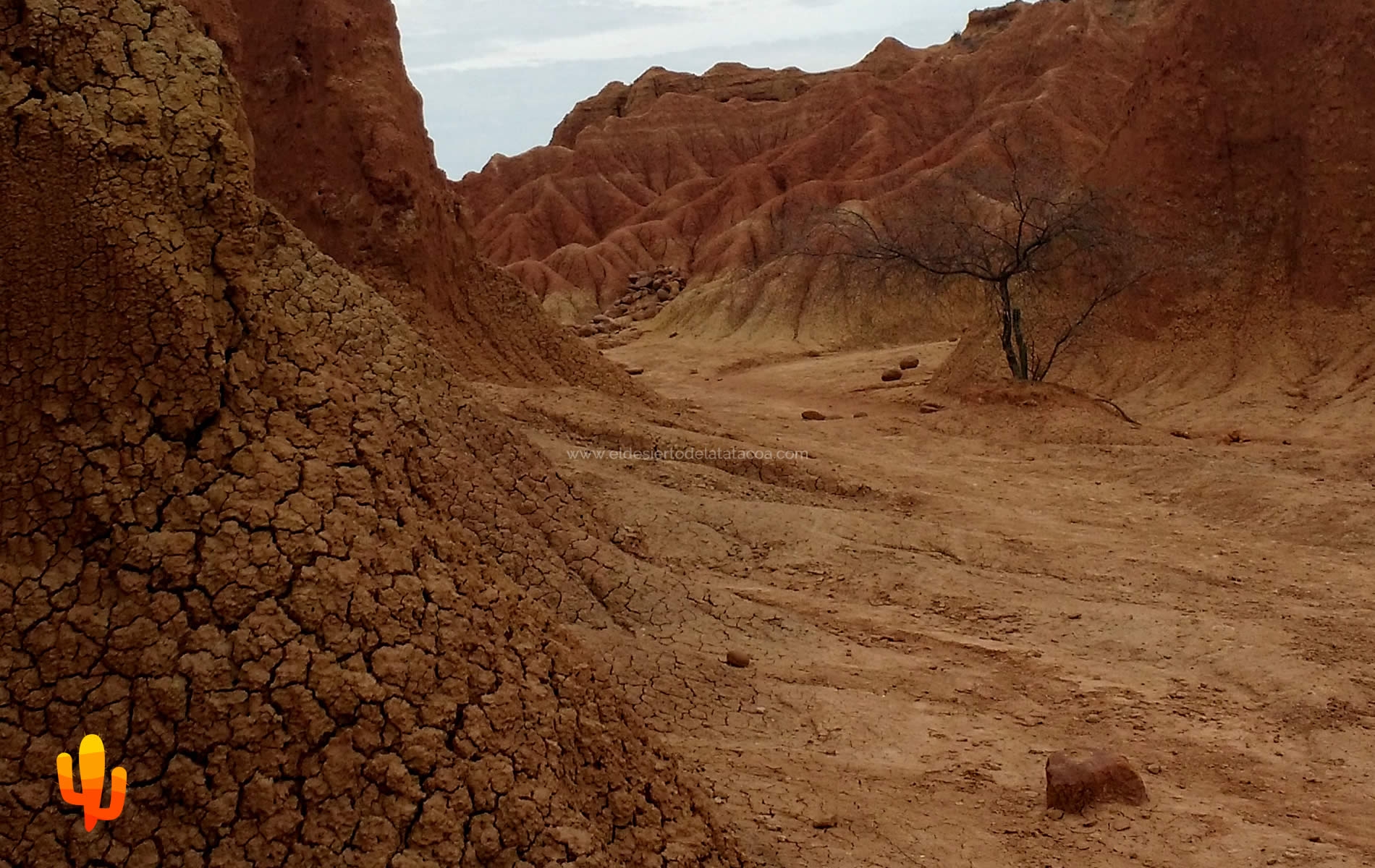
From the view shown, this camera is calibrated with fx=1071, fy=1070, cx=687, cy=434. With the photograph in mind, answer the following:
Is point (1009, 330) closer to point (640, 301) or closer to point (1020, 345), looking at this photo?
point (1020, 345)

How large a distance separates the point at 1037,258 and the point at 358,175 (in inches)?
318

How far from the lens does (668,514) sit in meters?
6.68

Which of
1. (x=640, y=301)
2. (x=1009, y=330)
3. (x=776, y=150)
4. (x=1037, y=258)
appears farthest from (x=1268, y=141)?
(x=776, y=150)

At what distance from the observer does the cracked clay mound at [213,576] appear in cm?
220

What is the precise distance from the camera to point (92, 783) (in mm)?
2150

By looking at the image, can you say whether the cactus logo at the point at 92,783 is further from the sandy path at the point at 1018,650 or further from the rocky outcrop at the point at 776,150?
the rocky outcrop at the point at 776,150

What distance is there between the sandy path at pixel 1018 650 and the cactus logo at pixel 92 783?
170 centimetres

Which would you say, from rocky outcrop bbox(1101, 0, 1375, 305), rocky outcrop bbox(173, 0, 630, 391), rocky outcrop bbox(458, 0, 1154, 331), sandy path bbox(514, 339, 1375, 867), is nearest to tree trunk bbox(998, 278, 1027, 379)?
rocky outcrop bbox(1101, 0, 1375, 305)

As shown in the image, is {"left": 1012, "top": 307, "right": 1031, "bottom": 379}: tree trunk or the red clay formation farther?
the red clay formation

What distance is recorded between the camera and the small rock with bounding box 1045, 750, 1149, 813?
3.60m

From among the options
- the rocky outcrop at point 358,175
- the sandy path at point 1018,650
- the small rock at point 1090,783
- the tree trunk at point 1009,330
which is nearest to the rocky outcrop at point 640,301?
the tree trunk at point 1009,330

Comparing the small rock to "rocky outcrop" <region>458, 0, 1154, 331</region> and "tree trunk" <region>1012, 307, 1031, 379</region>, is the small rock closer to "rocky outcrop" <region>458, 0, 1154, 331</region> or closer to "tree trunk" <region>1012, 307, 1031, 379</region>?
"tree trunk" <region>1012, 307, 1031, 379</region>

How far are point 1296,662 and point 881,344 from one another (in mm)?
17735

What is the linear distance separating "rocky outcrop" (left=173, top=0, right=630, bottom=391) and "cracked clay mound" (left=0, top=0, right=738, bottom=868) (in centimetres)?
712
